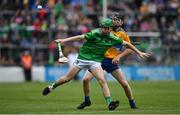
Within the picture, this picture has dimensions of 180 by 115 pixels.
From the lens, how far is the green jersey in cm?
1859

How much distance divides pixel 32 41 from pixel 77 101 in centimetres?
1732

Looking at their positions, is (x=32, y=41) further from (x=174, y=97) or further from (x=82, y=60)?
(x=82, y=60)

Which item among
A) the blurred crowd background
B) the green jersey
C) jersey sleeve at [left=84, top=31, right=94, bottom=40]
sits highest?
jersey sleeve at [left=84, top=31, right=94, bottom=40]

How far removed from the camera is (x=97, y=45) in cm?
1872

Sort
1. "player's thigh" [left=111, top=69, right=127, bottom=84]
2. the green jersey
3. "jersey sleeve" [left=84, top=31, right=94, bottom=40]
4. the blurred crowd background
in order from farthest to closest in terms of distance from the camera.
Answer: the blurred crowd background, "player's thigh" [left=111, top=69, right=127, bottom=84], the green jersey, "jersey sleeve" [left=84, top=31, right=94, bottom=40]

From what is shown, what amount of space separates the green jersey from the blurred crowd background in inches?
815

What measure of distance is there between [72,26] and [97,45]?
21.9m

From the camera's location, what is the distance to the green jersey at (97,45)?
18594 millimetres

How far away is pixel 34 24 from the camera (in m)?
39.8

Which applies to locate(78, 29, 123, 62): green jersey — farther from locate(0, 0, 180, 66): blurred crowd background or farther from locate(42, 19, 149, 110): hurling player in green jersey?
locate(0, 0, 180, 66): blurred crowd background

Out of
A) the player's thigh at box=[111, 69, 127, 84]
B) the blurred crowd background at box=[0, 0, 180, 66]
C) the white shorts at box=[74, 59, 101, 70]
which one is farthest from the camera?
the blurred crowd background at box=[0, 0, 180, 66]

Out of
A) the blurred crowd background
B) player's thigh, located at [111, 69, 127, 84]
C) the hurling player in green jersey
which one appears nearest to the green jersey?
the hurling player in green jersey

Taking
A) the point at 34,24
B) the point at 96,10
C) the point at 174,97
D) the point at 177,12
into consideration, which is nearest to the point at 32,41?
the point at 34,24

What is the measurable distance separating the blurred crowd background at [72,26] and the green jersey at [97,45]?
20700 millimetres
